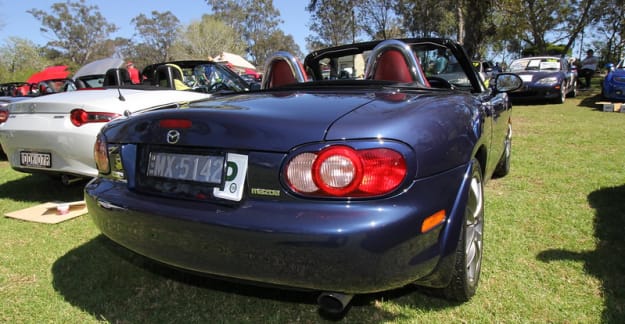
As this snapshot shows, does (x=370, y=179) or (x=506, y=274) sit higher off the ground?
(x=370, y=179)

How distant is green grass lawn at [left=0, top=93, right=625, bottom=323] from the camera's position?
209 cm

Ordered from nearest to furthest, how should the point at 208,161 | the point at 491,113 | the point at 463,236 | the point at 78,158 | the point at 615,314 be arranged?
1. the point at 208,161
2. the point at 463,236
3. the point at 615,314
4. the point at 491,113
5. the point at 78,158

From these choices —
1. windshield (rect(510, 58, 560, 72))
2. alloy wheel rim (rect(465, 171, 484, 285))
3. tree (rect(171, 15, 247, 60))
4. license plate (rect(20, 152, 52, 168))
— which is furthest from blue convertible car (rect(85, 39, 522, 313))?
tree (rect(171, 15, 247, 60))

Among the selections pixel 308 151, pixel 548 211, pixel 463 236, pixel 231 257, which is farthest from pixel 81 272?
pixel 548 211

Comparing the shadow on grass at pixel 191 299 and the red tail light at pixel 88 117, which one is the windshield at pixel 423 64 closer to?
the shadow on grass at pixel 191 299

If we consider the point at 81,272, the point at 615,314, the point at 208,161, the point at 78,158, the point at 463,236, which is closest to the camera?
the point at 208,161

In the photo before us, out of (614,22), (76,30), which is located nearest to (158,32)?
(76,30)

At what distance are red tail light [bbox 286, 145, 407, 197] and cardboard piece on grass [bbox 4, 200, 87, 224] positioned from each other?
9.71ft

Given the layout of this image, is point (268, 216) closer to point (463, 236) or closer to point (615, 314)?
point (463, 236)

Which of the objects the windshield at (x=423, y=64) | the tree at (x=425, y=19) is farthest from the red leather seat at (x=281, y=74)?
the tree at (x=425, y=19)

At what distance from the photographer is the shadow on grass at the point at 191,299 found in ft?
6.90

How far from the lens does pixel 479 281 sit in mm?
2338

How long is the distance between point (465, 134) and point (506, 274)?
942mm

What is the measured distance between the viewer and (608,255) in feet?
8.41
